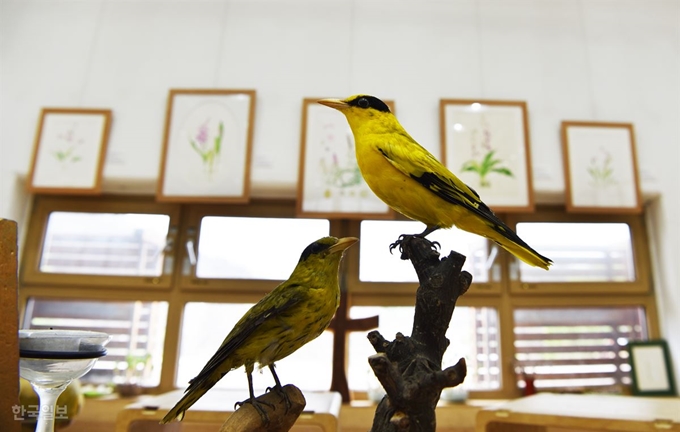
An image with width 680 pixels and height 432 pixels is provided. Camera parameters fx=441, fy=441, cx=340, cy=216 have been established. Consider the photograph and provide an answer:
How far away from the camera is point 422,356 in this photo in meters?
0.62

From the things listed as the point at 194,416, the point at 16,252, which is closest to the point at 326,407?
the point at 194,416

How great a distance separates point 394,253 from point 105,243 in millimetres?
1558

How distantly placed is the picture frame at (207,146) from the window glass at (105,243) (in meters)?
0.29

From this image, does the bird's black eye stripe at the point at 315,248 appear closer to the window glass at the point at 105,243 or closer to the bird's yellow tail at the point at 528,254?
the bird's yellow tail at the point at 528,254

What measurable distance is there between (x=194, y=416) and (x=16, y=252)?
837 mm

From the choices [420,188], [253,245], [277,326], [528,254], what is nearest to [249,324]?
[277,326]

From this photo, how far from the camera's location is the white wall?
7.62ft

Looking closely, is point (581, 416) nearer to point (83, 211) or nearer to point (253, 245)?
point (253, 245)

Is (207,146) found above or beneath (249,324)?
above

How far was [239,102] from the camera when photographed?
2.35m

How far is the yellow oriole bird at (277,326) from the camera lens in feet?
2.36

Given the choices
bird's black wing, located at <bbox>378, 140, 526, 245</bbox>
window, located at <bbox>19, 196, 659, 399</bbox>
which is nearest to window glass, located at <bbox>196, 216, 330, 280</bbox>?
window, located at <bbox>19, 196, 659, 399</bbox>

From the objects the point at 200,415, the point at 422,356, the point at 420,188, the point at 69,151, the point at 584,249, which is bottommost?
the point at 200,415

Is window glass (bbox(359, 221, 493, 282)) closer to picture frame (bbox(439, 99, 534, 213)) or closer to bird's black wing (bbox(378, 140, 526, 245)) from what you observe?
picture frame (bbox(439, 99, 534, 213))
